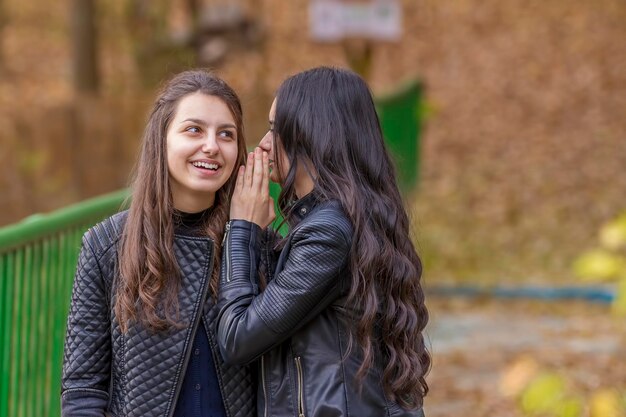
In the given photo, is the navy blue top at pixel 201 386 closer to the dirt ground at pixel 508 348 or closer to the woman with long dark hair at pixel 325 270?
the woman with long dark hair at pixel 325 270

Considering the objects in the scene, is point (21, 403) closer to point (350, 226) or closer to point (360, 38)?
point (350, 226)

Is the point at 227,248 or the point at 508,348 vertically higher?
the point at 508,348

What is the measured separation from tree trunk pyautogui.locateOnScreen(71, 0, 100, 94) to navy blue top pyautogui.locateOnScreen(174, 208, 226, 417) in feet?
44.0

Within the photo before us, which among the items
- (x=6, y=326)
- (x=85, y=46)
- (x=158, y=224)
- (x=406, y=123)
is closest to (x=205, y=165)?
(x=158, y=224)

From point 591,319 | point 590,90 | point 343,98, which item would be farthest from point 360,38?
point 343,98

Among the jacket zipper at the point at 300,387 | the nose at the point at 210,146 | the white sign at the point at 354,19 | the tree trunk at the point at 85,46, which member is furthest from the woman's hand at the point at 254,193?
the tree trunk at the point at 85,46

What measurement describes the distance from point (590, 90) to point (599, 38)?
2102 mm

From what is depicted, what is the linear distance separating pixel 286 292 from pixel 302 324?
0.31ft

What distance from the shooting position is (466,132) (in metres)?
16.7

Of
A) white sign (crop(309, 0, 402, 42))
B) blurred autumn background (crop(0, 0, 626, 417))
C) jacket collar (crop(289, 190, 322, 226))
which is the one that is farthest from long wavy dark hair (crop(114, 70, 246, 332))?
white sign (crop(309, 0, 402, 42))

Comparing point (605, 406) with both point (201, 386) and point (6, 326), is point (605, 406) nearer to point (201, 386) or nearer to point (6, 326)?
point (201, 386)

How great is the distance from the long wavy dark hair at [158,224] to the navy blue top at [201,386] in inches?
4.1

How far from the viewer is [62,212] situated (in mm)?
4500

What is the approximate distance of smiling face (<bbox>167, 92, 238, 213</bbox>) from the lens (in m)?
2.97
